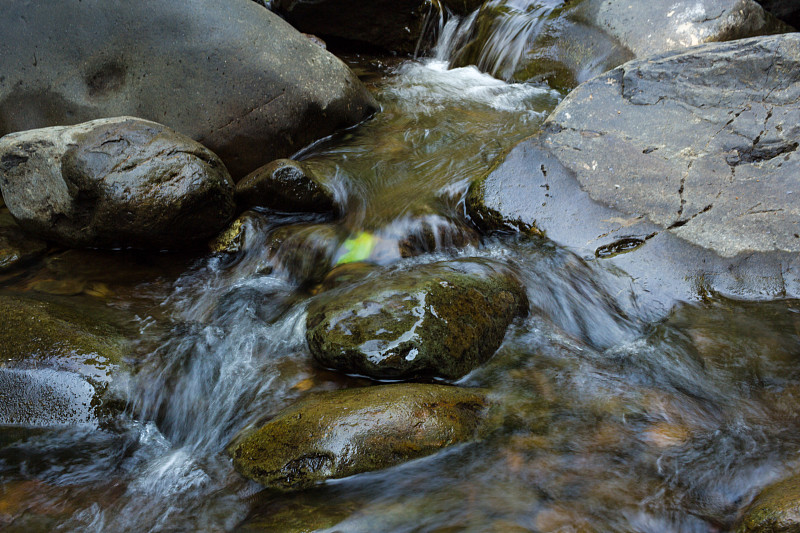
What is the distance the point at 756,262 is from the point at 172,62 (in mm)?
5425

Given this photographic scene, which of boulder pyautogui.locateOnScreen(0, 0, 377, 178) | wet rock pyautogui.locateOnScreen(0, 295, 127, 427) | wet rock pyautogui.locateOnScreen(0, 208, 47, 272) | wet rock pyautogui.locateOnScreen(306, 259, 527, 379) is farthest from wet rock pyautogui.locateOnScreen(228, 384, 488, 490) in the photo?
boulder pyautogui.locateOnScreen(0, 0, 377, 178)

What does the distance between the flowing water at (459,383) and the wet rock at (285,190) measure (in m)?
0.14

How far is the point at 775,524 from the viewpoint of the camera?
81.8 inches

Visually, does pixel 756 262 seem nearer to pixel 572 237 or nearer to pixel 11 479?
pixel 572 237

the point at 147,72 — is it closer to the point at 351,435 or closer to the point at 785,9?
the point at 351,435

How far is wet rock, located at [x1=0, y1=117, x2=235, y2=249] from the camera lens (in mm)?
4246

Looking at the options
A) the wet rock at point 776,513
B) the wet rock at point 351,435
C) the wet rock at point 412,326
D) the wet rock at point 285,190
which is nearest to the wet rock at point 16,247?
the wet rock at point 285,190

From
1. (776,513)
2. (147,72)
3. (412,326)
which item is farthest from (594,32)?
(776,513)

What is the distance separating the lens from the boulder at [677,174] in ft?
12.3

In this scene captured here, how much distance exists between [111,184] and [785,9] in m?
8.35

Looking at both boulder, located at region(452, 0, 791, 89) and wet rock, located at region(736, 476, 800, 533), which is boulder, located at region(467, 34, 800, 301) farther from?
boulder, located at region(452, 0, 791, 89)

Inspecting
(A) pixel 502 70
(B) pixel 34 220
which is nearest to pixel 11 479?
(B) pixel 34 220

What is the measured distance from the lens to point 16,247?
15.2 feet

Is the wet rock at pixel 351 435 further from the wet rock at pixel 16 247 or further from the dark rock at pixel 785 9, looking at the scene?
the dark rock at pixel 785 9
